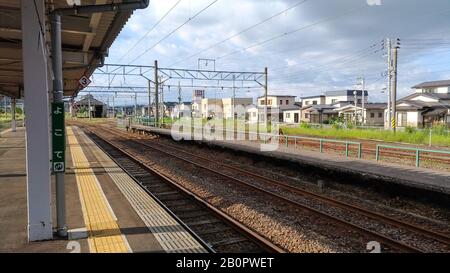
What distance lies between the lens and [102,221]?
725 cm

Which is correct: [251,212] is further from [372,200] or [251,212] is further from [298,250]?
[372,200]

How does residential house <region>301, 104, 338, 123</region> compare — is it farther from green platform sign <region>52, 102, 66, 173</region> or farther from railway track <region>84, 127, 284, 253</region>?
green platform sign <region>52, 102, 66, 173</region>

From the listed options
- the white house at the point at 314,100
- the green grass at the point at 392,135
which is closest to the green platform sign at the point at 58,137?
the green grass at the point at 392,135

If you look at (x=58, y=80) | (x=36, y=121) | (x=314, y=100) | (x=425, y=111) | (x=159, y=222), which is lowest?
(x=159, y=222)

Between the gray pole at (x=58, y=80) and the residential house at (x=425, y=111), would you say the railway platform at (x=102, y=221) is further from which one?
the residential house at (x=425, y=111)

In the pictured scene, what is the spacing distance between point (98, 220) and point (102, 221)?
0.11 metres

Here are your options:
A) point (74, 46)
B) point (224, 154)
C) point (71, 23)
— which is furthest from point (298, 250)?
point (224, 154)

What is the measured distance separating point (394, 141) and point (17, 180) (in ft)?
80.4

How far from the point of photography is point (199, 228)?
8070mm

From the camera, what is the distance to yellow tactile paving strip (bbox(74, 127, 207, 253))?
20.0ft

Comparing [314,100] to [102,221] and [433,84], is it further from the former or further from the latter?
[102,221]

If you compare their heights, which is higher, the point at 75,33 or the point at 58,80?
the point at 75,33

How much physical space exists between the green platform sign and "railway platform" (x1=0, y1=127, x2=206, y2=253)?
45.2 inches

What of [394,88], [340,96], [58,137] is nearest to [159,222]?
[58,137]
